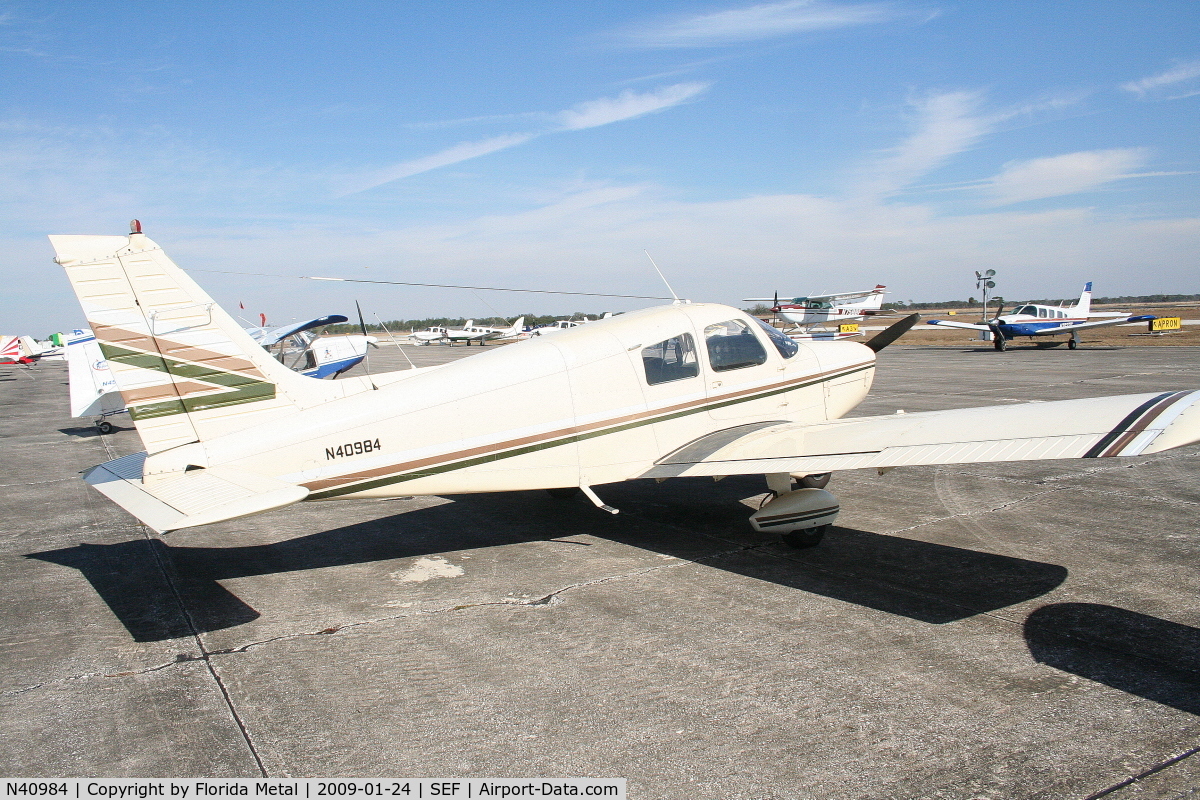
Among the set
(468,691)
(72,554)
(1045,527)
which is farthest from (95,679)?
(1045,527)

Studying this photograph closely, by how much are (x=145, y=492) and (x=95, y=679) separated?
49.9 inches

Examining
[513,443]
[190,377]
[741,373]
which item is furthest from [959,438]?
[190,377]

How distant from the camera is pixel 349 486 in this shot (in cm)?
572

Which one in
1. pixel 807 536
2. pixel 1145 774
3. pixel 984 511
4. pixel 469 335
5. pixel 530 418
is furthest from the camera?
pixel 469 335

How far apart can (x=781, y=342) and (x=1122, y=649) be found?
4.35 meters

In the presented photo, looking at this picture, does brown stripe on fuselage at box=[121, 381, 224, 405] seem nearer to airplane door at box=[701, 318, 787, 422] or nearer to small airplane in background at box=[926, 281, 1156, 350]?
airplane door at box=[701, 318, 787, 422]

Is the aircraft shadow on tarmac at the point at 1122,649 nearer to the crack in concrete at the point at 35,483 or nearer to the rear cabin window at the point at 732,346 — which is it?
the rear cabin window at the point at 732,346

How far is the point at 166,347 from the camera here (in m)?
5.66

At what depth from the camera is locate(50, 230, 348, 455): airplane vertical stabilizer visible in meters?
5.41

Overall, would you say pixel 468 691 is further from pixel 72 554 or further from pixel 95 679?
pixel 72 554

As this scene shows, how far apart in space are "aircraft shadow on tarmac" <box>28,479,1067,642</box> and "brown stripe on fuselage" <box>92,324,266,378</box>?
187cm

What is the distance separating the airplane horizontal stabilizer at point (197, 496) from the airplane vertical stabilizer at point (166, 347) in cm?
45

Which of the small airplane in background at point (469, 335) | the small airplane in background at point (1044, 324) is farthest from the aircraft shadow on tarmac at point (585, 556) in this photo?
the small airplane in background at point (469, 335)

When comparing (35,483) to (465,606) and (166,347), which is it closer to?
(166,347)
